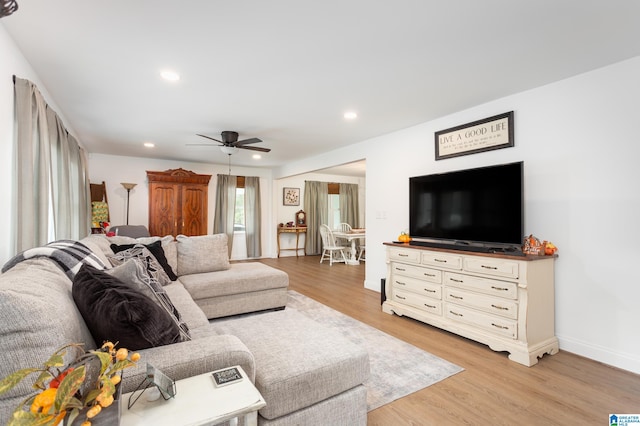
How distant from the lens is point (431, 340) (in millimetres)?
2957

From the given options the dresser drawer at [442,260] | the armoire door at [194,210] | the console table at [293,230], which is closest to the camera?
the dresser drawer at [442,260]

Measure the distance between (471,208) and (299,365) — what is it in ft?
8.30

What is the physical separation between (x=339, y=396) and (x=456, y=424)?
2.57 ft

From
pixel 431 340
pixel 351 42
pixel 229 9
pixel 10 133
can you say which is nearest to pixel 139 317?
pixel 229 9

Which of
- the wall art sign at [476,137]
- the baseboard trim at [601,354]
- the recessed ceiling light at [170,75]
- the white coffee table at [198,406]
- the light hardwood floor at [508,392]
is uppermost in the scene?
the recessed ceiling light at [170,75]

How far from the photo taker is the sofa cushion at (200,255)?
3.70m

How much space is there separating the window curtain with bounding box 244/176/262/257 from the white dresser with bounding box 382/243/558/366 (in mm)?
5176

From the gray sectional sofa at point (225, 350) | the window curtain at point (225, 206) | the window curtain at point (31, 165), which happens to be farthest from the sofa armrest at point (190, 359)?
the window curtain at point (225, 206)

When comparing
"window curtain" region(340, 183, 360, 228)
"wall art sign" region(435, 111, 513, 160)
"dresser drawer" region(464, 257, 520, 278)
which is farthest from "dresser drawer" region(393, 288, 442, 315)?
"window curtain" region(340, 183, 360, 228)

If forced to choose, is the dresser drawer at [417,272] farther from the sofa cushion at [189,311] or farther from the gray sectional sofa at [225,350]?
the sofa cushion at [189,311]

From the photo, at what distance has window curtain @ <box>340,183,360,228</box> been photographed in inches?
367

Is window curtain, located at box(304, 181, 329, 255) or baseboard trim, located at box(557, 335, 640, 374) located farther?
window curtain, located at box(304, 181, 329, 255)

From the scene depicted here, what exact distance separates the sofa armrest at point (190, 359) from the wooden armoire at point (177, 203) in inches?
227

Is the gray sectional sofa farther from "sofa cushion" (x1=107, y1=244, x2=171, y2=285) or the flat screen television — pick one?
the flat screen television
